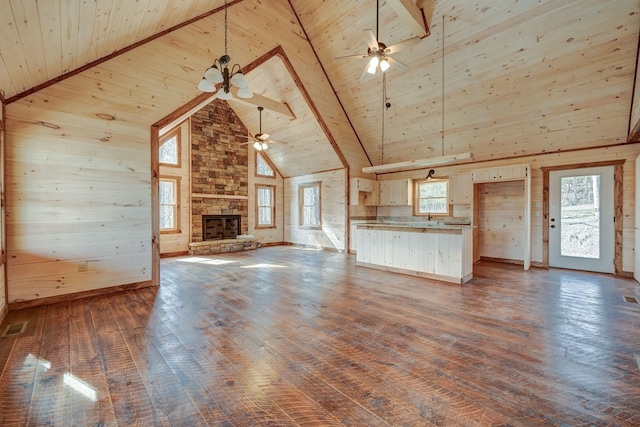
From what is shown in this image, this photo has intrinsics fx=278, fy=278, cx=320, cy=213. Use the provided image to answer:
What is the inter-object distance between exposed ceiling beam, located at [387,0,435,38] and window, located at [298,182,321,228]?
501 centimetres

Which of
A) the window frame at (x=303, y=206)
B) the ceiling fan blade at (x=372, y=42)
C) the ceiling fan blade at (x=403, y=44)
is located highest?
the ceiling fan blade at (x=372, y=42)

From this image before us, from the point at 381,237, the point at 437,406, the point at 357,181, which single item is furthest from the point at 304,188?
the point at 437,406

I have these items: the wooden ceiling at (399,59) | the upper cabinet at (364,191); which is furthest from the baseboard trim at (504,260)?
the upper cabinet at (364,191)

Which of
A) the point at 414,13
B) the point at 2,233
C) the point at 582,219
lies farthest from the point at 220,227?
the point at 582,219

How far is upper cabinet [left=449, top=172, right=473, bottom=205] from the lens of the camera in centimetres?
649

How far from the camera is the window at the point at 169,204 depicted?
7.39m

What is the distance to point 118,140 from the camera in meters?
4.00

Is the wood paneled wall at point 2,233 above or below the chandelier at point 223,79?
below

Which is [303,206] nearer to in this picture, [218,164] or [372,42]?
[218,164]

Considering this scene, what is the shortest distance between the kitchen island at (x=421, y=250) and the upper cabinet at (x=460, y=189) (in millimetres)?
1776

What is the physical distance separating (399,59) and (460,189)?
3.27 meters

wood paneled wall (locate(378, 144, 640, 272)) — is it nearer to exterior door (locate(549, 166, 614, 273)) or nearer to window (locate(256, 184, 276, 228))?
exterior door (locate(549, 166, 614, 273))

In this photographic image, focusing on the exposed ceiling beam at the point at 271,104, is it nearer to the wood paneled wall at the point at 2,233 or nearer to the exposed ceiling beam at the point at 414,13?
the exposed ceiling beam at the point at 414,13

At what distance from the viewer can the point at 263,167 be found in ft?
31.2
